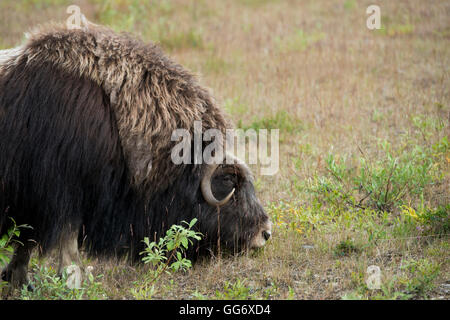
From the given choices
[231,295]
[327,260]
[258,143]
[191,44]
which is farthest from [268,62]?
[231,295]

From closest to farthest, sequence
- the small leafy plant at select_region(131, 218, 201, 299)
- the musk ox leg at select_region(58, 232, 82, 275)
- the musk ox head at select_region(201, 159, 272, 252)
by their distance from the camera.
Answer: the small leafy plant at select_region(131, 218, 201, 299) < the musk ox leg at select_region(58, 232, 82, 275) < the musk ox head at select_region(201, 159, 272, 252)

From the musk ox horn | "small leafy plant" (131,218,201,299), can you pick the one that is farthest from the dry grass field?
the musk ox horn

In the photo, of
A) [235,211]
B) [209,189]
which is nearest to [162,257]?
[209,189]

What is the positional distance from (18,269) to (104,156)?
1.06 metres

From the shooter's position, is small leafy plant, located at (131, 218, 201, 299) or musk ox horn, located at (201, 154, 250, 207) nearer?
small leafy plant, located at (131, 218, 201, 299)

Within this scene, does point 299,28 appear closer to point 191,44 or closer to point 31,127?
point 191,44

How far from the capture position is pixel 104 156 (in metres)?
3.22

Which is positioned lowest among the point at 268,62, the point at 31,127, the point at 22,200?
the point at 22,200

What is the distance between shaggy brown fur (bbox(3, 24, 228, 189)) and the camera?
3.29 m

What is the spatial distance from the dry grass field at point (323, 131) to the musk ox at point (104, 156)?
0.85 feet

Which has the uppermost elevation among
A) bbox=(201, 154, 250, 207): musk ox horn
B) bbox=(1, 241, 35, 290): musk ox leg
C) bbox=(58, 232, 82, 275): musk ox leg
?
bbox=(201, 154, 250, 207): musk ox horn

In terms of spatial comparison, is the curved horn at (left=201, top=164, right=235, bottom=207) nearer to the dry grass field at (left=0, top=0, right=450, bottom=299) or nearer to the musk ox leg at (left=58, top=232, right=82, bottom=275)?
the dry grass field at (left=0, top=0, right=450, bottom=299)

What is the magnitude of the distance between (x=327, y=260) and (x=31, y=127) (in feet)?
6.55
